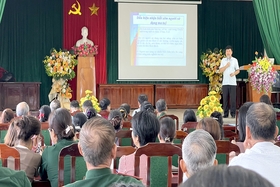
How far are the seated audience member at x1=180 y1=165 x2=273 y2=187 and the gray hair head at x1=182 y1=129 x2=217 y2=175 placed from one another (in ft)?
3.80

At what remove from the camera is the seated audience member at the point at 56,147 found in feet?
8.52

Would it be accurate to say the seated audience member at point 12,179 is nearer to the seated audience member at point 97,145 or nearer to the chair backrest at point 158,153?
the seated audience member at point 97,145

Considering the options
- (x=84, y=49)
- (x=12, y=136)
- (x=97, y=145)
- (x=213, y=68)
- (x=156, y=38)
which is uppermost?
(x=156, y=38)

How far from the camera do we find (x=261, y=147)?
207cm

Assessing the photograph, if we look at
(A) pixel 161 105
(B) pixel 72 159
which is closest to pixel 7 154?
(B) pixel 72 159

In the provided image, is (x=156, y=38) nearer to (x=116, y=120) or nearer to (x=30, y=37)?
(x=30, y=37)

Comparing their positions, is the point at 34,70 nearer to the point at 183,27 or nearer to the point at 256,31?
the point at 183,27

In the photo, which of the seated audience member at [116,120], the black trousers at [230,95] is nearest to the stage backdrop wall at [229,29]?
the black trousers at [230,95]

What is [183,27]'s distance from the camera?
442 inches

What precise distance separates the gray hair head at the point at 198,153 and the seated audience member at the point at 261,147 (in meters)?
0.18

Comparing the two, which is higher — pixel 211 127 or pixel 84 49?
pixel 84 49

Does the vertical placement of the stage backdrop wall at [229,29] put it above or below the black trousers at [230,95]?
above

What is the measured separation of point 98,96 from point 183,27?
9.61ft

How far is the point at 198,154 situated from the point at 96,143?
44cm
